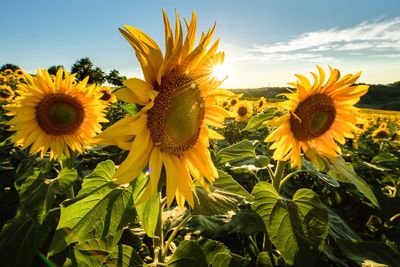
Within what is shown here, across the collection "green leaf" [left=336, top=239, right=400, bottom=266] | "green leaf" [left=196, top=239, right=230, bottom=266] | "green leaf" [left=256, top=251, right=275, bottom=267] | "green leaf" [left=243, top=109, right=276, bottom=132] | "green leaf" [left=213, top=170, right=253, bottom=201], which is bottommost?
"green leaf" [left=336, top=239, right=400, bottom=266]

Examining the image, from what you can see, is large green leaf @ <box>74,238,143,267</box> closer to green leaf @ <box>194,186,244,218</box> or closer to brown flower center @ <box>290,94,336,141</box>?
green leaf @ <box>194,186,244,218</box>

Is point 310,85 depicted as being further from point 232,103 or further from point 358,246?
point 232,103

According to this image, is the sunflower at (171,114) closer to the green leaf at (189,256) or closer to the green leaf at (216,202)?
the green leaf at (216,202)

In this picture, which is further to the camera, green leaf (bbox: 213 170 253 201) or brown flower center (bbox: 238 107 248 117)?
brown flower center (bbox: 238 107 248 117)

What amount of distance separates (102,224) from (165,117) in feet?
2.16

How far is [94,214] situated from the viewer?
1.49 metres

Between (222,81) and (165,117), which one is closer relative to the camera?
(165,117)

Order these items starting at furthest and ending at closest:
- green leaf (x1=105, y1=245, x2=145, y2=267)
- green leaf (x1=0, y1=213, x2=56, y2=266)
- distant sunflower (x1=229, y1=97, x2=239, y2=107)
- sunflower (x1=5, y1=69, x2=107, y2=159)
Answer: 1. distant sunflower (x1=229, y1=97, x2=239, y2=107)
2. sunflower (x1=5, y1=69, x2=107, y2=159)
3. green leaf (x1=0, y1=213, x2=56, y2=266)
4. green leaf (x1=105, y1=245, x2=145, y2=267)

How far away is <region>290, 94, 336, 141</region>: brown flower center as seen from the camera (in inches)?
106

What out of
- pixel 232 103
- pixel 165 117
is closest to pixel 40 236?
pixel 165 117

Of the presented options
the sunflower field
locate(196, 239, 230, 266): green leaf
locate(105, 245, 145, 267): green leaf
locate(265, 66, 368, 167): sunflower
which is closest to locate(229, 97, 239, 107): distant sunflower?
the sunflower field

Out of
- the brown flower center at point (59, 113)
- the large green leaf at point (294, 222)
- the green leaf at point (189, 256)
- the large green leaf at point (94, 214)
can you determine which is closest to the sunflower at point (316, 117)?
the large green leaf at point (294, 222)

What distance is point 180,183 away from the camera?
1.67 metres

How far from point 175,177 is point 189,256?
21.1 inches
